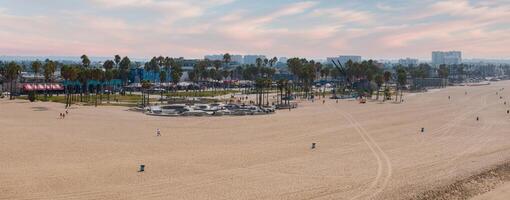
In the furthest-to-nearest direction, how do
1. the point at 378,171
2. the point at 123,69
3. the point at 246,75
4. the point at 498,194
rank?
the point at 246,75 < the point at 123,69 < the point at 378,171 < the point at 498,194

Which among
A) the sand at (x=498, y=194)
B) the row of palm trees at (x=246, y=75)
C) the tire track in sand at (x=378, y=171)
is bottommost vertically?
the sand at (x=498, y=194)

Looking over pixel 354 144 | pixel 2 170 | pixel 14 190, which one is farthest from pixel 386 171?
pixel 2 170

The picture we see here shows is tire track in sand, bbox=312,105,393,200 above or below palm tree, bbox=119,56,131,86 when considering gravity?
below

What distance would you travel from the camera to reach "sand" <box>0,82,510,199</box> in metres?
31.0

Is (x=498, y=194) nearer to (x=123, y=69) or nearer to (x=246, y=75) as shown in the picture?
(x=123, y=69)

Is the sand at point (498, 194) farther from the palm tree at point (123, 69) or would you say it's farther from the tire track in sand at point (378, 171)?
the palm tree at point (123, 69)

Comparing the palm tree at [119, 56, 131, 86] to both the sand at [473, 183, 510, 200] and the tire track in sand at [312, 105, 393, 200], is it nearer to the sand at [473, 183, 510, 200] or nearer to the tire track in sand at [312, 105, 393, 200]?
the tire track in sand at [312, 105, 393, 200]

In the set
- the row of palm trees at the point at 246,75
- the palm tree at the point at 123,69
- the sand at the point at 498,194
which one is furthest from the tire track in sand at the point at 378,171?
the palm tree at the point at 123,69

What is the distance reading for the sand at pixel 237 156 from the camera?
3100cm

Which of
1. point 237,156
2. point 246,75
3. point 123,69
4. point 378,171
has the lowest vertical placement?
point 378,171

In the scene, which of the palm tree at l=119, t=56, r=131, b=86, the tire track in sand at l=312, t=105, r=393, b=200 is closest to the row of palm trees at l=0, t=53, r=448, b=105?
the palm tree at l=119, t=56, r=131, b=86

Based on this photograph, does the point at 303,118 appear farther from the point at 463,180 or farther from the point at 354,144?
the point at 463,180

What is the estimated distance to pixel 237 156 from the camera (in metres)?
41.6

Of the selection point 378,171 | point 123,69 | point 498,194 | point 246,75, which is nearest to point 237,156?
point 378,171
